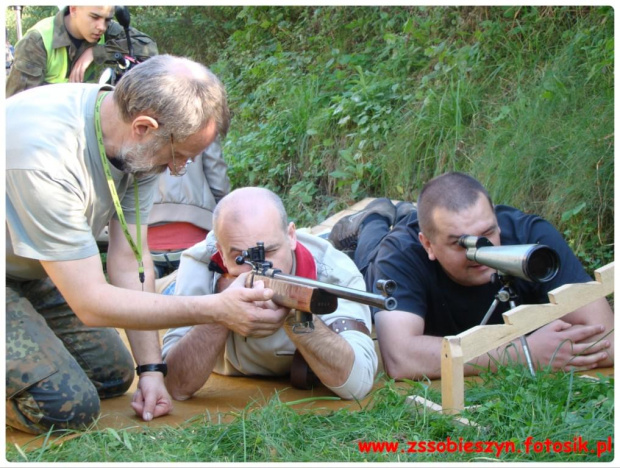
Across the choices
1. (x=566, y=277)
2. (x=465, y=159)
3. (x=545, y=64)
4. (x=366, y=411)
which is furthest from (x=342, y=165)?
(x=366, y=411)

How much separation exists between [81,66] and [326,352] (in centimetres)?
362

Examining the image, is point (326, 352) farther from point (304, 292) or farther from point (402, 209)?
point (402, 209)

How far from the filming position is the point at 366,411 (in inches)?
126

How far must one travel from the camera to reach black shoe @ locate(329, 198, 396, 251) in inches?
218

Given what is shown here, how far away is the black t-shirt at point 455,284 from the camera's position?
3.94 m

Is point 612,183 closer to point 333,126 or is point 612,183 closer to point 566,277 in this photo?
point 566,277

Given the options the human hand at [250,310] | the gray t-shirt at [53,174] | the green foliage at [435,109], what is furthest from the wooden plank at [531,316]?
the green foliage at [435,109]

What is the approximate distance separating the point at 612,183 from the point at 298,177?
3896mm

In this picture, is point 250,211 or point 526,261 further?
point 250,211

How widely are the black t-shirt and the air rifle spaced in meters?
0.93

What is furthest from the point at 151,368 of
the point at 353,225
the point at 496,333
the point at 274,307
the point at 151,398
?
the point at 353,225

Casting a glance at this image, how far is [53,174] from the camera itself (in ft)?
9.98

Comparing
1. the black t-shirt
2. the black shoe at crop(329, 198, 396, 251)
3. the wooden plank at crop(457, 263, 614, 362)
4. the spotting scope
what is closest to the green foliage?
the black shoe at crop(329, 198, 396, 251)

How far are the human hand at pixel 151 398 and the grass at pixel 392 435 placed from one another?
19 cm
